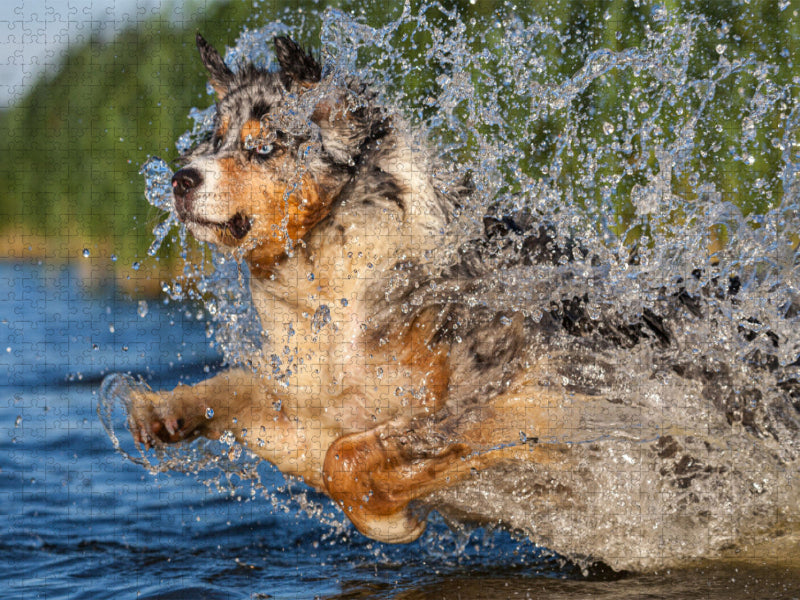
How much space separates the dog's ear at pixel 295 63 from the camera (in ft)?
10.8

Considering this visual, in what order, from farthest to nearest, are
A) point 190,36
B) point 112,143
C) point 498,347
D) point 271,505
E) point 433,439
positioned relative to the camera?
point 112,143 < point 190,36 < point 271,505 < point 498,347 < point 433,439

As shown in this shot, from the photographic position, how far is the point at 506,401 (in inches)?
129

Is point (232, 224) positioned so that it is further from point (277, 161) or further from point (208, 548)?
point (208, 548)

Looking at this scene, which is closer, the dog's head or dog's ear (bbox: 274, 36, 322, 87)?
the dog's head

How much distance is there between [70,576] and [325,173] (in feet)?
6.26

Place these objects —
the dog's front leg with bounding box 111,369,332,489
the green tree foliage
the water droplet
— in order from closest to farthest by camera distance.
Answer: the water droplet, the dog's front leg with bounding box 111,369,332,489, the green tree foliage

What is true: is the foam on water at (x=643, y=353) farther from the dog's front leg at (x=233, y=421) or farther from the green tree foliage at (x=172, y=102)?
the green tree foliage at (x=172, y=102)

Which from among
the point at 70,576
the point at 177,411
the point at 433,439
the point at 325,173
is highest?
the point at 325,173

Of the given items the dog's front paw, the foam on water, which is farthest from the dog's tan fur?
the dog's front paw

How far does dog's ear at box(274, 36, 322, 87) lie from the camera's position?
328 centimetres

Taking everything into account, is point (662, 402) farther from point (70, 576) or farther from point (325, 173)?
point (70, 576)

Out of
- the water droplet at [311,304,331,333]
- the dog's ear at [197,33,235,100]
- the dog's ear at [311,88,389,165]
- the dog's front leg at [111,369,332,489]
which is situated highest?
the dog's ear at [197,33,235,100]

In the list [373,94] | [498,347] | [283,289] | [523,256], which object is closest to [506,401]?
[498,347]

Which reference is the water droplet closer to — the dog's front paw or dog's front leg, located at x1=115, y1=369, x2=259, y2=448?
dog's front leg, located at x1=115, y1=369, x2=259, y2=448
